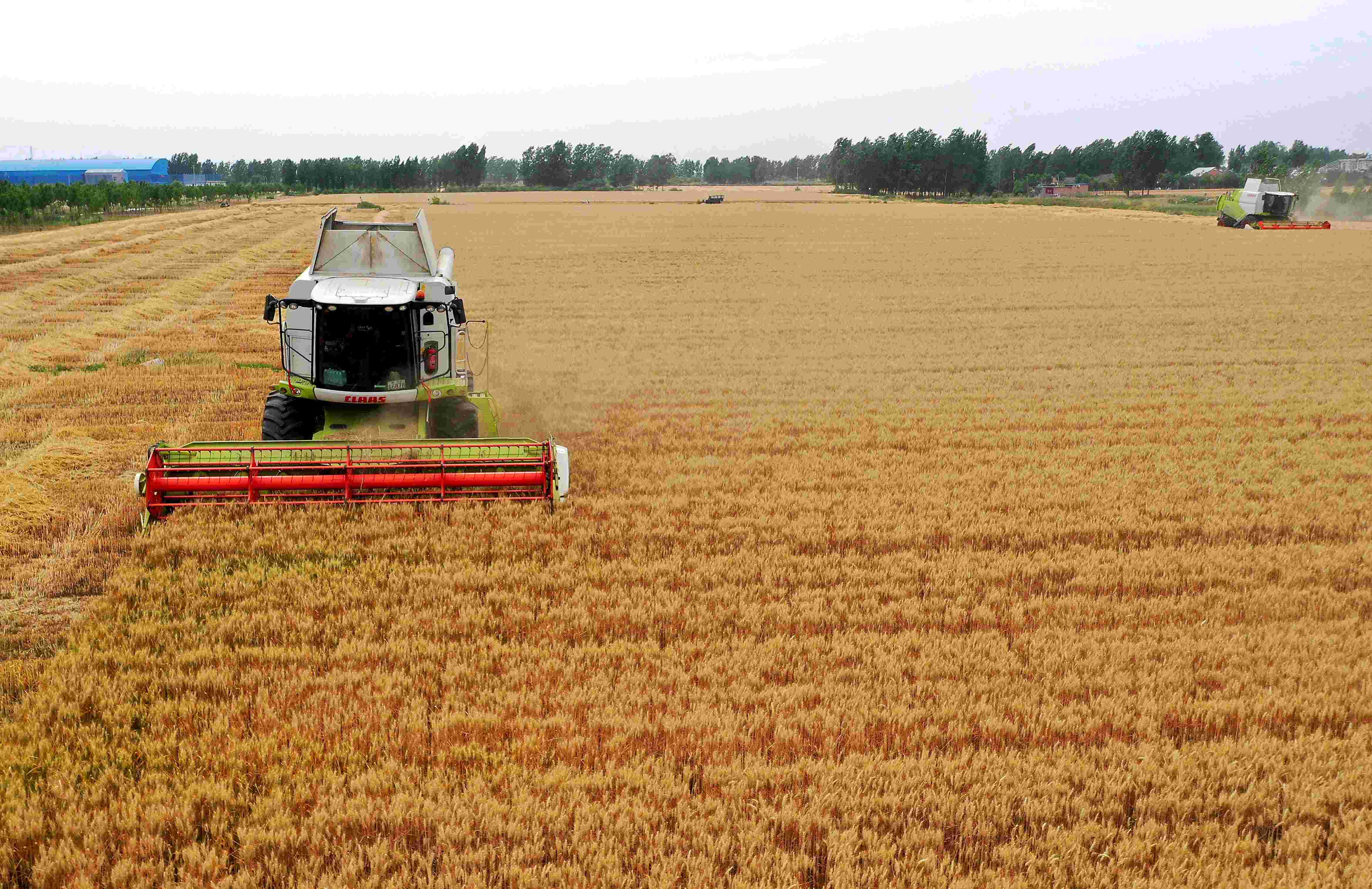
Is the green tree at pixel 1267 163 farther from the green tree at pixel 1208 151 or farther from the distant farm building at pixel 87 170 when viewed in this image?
the distant farm building at pixel 87 170

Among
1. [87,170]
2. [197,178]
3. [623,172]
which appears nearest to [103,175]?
[87,170]

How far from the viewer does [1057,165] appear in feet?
591

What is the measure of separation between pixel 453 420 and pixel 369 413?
0.86 m

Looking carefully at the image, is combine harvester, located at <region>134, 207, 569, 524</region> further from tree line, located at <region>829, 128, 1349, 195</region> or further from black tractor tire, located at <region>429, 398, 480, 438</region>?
tree line, located at <region>829, 128, 1349, 195</region>

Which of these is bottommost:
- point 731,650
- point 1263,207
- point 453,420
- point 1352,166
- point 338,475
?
→ point 731,650

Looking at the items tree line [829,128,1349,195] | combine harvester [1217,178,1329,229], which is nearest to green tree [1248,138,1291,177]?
tree line [829,128,1349,195]

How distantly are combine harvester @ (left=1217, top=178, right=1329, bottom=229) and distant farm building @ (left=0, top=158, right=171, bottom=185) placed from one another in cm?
11967

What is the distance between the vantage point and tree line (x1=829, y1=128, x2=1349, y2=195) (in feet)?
427

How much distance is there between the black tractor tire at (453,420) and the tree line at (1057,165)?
123 metres

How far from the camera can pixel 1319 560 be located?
8.23 m

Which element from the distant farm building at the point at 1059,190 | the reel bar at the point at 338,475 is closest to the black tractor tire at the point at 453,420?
the reel bar at the point at 338,475

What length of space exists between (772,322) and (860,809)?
59.5 feet

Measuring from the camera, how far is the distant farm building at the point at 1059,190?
128 metres

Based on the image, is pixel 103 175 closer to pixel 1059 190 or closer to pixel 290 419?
pixel 1059 190
